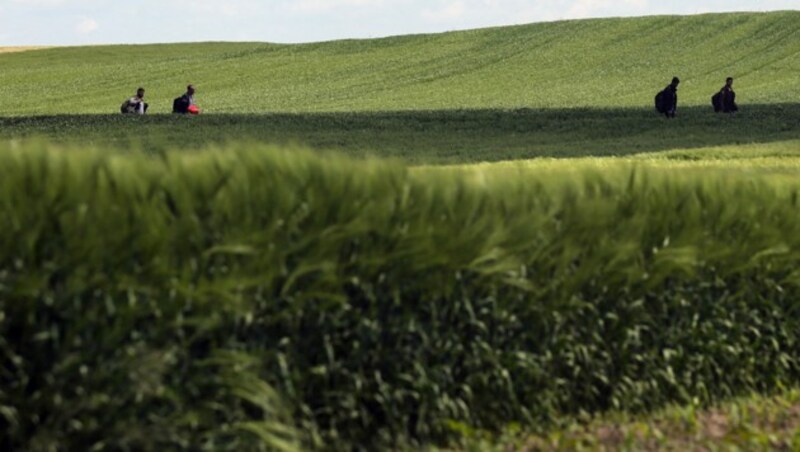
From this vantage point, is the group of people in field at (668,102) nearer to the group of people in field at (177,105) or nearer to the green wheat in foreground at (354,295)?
the group of people in field at (177,105)

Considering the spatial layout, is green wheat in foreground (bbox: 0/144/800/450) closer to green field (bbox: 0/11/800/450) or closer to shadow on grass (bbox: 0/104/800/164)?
green field (bbox: 0/11/800/450)

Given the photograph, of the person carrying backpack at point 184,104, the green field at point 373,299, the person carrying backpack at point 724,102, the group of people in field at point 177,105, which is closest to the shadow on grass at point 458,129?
the person carrying backpack at point 724,102

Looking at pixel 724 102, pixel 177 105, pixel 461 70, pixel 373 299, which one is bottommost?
pixel 461 70

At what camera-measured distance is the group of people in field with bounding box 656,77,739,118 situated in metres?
33.0

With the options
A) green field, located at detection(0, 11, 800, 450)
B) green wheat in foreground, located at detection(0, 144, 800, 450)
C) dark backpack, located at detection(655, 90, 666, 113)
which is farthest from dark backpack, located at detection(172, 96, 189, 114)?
green wheat in foreground, located at detection(0, 144, 800, 450)

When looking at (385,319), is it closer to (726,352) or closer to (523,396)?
(523,396)

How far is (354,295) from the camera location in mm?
6555

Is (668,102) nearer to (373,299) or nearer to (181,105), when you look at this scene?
(181,105)

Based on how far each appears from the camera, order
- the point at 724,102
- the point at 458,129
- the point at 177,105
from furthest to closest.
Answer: the point at 177,105 < the point at 724,102 < the point at 458,129

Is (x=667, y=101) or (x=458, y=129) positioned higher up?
(x=667, y=101)

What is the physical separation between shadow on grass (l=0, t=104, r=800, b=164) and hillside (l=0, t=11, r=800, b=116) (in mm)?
11357

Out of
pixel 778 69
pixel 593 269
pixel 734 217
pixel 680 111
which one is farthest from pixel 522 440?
pixel 778 69

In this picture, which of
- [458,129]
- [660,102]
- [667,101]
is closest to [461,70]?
[660,102]

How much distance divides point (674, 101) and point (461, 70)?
1016 inches
